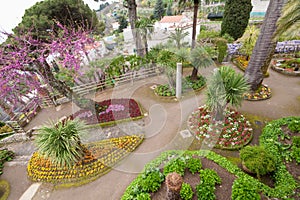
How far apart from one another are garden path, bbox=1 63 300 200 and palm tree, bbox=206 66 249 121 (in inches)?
68.6

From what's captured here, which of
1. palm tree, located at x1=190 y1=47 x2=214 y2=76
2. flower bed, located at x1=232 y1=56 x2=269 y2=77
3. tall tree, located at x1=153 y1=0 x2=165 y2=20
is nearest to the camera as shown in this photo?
palm tree, located at x1=190 y1=47 x2=214 y2=76

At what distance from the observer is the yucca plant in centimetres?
483

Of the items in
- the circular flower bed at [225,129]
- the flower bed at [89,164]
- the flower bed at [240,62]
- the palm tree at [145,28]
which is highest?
the palm tree at [145,28]

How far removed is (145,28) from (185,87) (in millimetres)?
5234

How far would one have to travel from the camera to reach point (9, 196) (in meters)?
5.04

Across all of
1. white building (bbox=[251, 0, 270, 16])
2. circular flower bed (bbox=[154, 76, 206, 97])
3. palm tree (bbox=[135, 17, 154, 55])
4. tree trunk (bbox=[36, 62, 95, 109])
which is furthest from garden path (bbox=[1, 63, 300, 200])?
white building (bbox=[251, 0, 270, 16])

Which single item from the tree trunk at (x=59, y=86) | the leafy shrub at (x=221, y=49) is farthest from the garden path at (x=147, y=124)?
the leafy shrub at (x=221, y=49)

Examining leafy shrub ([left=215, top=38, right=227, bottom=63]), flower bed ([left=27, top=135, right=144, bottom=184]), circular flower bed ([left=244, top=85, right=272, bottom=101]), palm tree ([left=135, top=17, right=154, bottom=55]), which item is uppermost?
palm tree ([left=135, top=17, right=154, bottom=55])

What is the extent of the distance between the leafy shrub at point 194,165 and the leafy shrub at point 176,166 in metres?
0.15

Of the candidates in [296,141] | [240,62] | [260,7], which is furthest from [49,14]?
[260,7]

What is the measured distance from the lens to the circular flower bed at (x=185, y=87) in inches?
348

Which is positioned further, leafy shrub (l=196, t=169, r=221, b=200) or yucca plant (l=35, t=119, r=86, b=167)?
yucca plant (l=35, t=119, r=86, b=167)

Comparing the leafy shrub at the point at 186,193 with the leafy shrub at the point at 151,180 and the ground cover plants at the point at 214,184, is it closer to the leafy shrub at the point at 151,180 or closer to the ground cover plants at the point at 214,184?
the ground cover plants at the point at 214,184

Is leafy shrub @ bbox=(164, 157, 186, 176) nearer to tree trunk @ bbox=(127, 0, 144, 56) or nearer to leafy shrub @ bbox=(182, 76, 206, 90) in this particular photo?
leafy shrub @ bbox=(182, 76, 206, 90)
